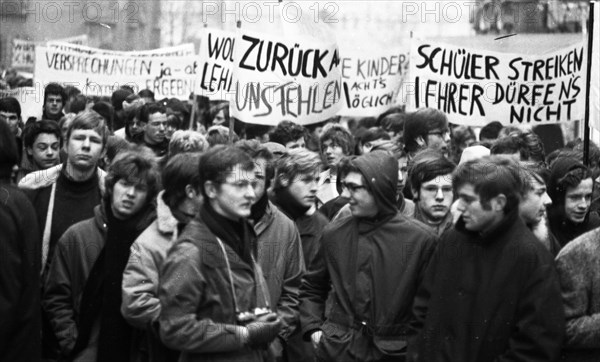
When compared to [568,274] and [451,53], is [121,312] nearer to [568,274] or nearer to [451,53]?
[568,274]

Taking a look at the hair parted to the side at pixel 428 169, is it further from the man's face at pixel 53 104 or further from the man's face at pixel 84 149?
the man's face at pixel 53 104

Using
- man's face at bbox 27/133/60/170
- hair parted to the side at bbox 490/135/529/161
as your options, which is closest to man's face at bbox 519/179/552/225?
hair parted to the side at bbox 490/135/529/161

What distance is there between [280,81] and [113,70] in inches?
284

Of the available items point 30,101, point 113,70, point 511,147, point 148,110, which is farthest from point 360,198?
point 113,70

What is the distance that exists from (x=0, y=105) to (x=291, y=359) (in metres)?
5.39

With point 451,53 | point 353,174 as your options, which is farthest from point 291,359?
point 451,53

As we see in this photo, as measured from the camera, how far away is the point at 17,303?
5652 millimetres

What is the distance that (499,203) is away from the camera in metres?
5.82

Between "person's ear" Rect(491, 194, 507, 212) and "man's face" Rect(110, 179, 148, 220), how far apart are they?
195cm

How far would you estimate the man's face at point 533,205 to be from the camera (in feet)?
21.2

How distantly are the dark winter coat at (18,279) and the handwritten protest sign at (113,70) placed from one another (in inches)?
447

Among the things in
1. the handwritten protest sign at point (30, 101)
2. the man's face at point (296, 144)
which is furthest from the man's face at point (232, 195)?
the handwritten protest sign at point (30, 101)

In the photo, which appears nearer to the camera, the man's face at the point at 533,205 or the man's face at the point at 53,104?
the man's face at the point at 533,205

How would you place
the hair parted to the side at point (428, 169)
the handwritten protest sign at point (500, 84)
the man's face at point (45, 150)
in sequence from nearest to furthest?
the hair parted to the side at point (428, 169) < the man's face at point (45, 150) < the handwritten protest sign at point (500, 84)
